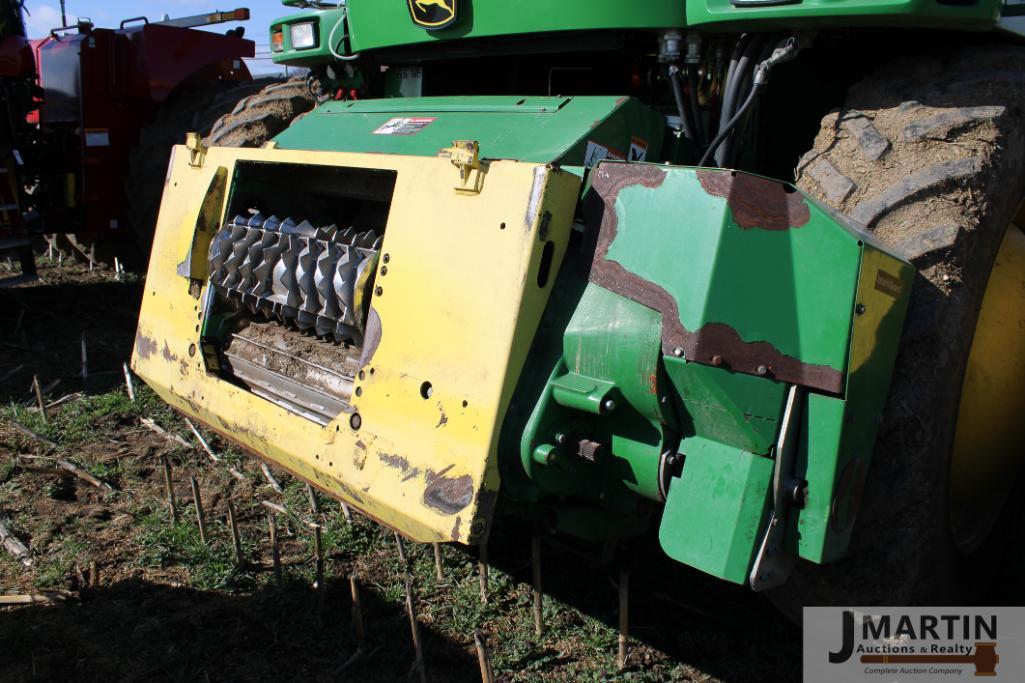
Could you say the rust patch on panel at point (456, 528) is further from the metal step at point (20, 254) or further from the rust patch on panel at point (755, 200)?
the metal step at point (20, 254)

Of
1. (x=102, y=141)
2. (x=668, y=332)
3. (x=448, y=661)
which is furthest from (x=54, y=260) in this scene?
(x=668, y=332)

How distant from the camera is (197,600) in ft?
8.52

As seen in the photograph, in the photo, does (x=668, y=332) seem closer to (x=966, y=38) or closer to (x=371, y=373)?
(x=371, y=373)

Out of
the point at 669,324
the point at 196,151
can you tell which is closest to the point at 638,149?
the point at 669,324

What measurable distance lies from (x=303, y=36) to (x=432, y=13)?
1014 millimetres

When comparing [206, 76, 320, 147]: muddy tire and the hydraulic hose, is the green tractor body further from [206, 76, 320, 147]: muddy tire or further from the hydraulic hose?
[206, 76, 320, 147]: muddy tire

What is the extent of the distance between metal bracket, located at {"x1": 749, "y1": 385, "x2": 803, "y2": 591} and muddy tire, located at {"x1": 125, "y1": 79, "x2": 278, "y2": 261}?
5049 millimetres

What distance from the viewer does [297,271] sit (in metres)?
2.74

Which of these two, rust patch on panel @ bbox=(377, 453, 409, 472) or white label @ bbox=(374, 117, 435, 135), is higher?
white label @ bbox=(374, 117, 435, 135)

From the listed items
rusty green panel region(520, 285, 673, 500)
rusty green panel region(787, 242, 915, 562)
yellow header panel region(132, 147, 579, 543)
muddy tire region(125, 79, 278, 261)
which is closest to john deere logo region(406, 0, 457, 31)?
yellow header panel region(132, 147, 579, 543)

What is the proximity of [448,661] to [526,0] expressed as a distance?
6.31 feet

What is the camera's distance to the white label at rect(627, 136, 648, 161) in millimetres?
2582

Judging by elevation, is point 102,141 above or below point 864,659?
above

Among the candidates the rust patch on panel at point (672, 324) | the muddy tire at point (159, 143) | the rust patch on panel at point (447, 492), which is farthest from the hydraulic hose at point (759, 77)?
the muddy tire at point (159, 143)
